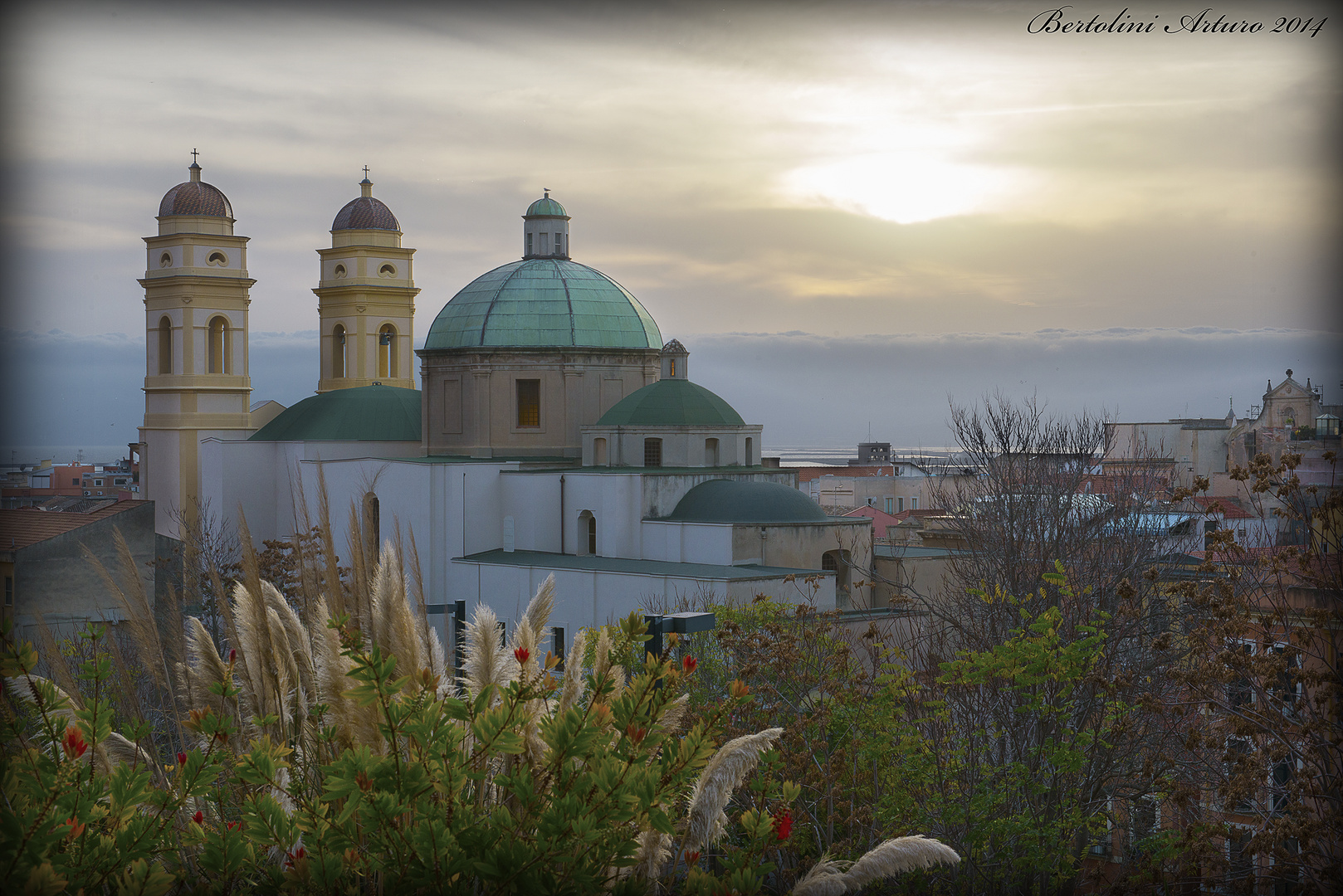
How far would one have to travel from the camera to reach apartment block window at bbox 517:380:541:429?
99.1 feet

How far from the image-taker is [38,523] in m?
9.18

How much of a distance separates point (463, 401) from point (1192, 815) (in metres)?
24.8

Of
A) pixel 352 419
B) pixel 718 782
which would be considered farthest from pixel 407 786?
pixel 352 419

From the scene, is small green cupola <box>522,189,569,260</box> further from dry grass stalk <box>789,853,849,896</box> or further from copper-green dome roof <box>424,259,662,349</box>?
dry grass stalk <box>789,853,849,896</box>

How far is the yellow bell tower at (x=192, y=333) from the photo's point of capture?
34.5 metres

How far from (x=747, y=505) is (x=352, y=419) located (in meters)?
12.8

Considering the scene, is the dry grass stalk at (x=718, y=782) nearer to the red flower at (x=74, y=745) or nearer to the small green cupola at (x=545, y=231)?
the red flower at (x=74, y=745)

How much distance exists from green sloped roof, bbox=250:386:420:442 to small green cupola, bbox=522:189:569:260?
5106 mm

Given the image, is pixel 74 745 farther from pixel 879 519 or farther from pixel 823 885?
pixel 879 519

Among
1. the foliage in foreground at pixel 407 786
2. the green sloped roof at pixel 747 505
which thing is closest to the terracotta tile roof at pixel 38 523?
the foliage in foreground at pixel 407 786

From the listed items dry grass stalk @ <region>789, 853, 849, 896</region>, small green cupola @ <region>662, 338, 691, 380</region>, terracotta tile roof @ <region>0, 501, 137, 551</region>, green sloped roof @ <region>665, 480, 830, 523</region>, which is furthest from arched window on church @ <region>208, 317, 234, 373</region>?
dry grass stalk @ <region>789, 853, 849, 896</region>

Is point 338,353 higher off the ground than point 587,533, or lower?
higher

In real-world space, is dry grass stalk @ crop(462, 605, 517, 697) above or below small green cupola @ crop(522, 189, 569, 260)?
below

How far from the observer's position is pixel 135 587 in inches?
179
